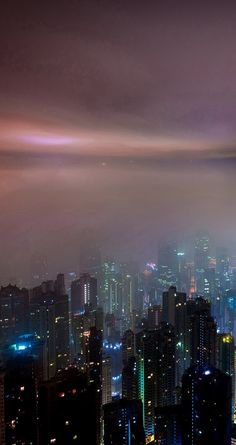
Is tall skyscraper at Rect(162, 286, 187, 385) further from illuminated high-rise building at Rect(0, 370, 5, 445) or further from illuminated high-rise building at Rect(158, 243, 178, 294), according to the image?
illuminated high-rise building at Rect(0, 370, 5, 445)

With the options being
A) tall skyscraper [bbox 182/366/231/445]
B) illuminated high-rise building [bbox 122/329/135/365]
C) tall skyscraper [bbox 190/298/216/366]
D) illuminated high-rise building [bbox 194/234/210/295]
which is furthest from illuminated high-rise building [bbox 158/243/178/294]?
tall skyscraper [bbox 182/366/231/445]

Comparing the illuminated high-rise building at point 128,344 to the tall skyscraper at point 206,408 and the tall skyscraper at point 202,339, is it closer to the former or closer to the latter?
the tall skyscraper at point 202,339

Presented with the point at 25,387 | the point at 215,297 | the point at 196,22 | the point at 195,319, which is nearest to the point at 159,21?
the point at 196,22

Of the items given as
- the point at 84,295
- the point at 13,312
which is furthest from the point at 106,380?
the point at 13,312

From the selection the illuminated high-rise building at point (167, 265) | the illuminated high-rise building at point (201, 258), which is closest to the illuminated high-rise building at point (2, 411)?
the illuminated high-rise building at point (167, 265)

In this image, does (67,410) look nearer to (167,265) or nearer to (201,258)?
(167,265)

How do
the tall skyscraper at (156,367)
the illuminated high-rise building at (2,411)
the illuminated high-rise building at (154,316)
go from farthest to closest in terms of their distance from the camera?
the illuminated high-rise building at (154,316), the tall skyscraper at (156,367), the illuminated high-rise building at (2,411)
